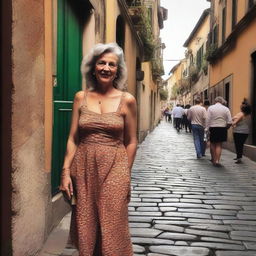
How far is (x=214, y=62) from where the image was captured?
827 inches

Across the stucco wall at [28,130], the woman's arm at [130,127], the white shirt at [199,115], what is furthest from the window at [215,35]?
the woman's arm at [130,127]

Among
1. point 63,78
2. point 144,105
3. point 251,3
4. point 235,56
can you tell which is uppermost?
point 251,3

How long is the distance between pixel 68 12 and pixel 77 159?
11.0ft

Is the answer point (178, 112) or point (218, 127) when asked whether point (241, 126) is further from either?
point (178, 112)

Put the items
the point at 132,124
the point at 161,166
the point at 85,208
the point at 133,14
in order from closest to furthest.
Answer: the point at 85,208 < the point at 132,124 < the point at 161,166 < the point at 133,14

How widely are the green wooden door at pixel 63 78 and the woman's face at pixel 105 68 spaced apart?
2029mm

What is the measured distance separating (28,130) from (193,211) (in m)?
2.78

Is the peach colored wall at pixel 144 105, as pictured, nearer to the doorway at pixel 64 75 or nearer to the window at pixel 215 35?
the window at pixel 215 35

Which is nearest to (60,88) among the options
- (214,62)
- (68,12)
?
(68,12)

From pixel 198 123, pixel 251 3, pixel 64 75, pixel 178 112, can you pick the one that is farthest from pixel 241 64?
pixel 178 112

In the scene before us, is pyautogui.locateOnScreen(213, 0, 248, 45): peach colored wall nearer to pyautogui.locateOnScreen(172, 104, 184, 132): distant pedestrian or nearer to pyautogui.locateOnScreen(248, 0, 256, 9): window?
pyautogui.locateOnScreen(248, 0, 256, 9): window

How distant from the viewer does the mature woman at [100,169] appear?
2.88 metres

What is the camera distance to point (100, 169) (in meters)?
2.90

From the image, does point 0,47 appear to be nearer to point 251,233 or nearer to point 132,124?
point 132,124
